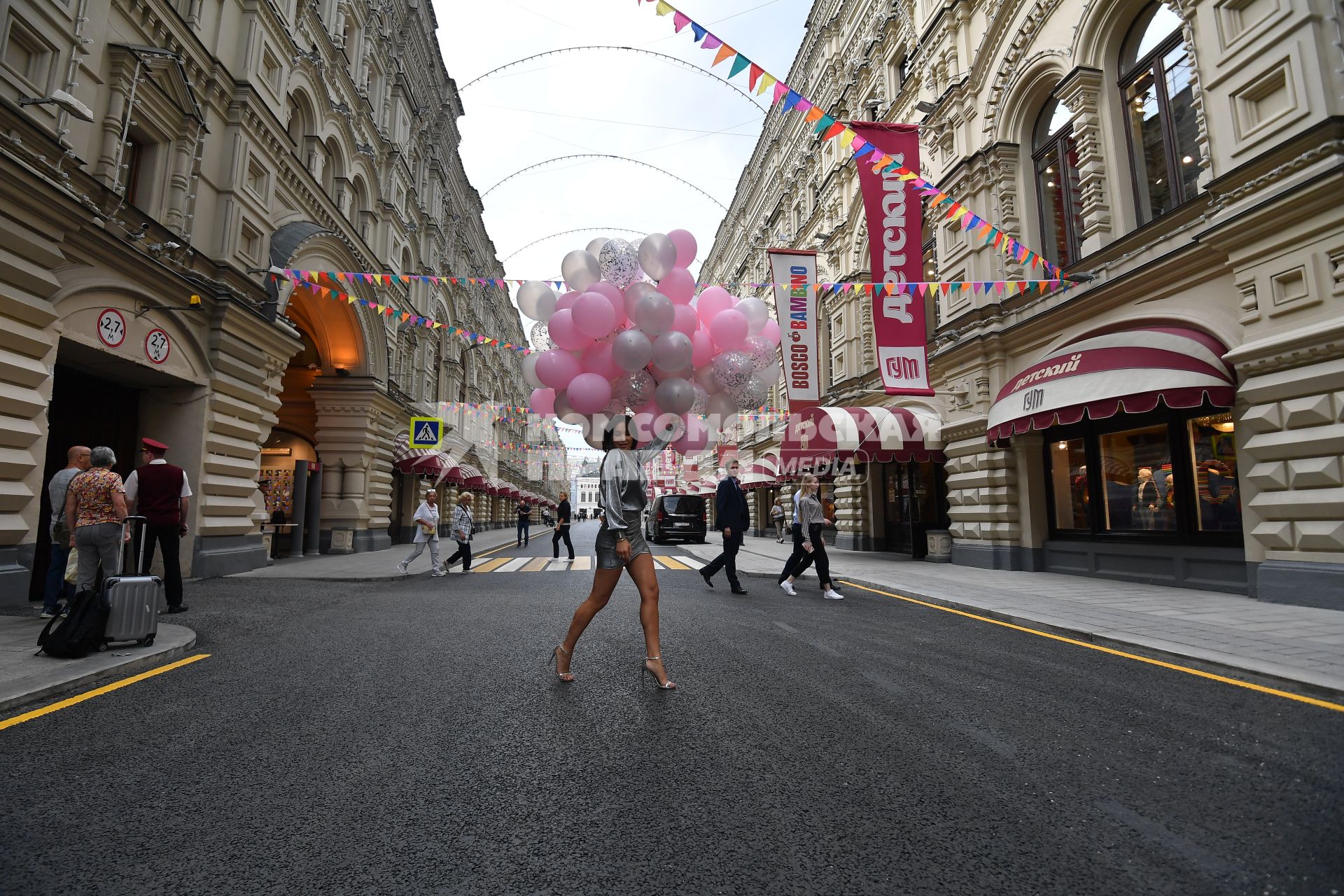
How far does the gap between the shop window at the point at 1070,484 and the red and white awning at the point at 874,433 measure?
9.33ft

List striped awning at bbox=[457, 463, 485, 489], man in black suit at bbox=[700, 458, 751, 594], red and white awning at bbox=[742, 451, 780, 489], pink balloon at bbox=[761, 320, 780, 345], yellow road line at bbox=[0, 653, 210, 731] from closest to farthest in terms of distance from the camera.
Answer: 1. yellow road line at bbox=[0, 653, 210, 731]
2. pink balloon at bbox=[761, 320, 780, 345]
3. man in black suit at bbox=[700, 458, 751, 594]
4. red and white awning at bbox=[742, 451, 780, 489]
5. striped awning at bbox=[457, 463, 485, 489]

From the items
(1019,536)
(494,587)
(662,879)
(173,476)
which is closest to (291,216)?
(173,476)

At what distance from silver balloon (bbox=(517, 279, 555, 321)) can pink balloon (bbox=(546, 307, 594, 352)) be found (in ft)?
1.69

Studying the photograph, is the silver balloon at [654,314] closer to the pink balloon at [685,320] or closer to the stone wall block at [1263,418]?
the pink balloon at [685,320]

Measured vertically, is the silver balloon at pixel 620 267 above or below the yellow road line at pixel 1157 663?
above

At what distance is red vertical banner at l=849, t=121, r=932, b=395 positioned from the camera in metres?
12.8

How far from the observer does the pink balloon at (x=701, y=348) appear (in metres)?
5.78

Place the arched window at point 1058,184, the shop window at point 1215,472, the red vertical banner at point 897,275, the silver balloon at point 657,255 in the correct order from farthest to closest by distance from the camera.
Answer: the red vertical banner at point 897,275
the arched window at point 1058,184
the shop window at point 1215,472
the silver balloon at point 657,255

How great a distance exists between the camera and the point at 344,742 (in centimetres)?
340

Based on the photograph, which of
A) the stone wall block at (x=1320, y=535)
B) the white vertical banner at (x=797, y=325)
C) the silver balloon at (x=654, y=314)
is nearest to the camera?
the silver balloon at (x=654, y=314)

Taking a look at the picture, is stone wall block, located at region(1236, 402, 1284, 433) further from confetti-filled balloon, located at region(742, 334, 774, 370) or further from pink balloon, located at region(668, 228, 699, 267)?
pink balloon, located at region(668, 228, 699, 267)

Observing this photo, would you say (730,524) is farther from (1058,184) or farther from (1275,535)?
(1058,184)

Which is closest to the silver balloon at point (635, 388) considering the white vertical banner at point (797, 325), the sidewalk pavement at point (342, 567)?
the sidewalk pavement at point (342, 567)

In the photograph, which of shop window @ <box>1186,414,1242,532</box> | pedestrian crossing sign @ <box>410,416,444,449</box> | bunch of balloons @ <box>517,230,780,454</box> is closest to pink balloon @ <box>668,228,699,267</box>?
bunch of balloons @ <box>517,230,780,454</box>
